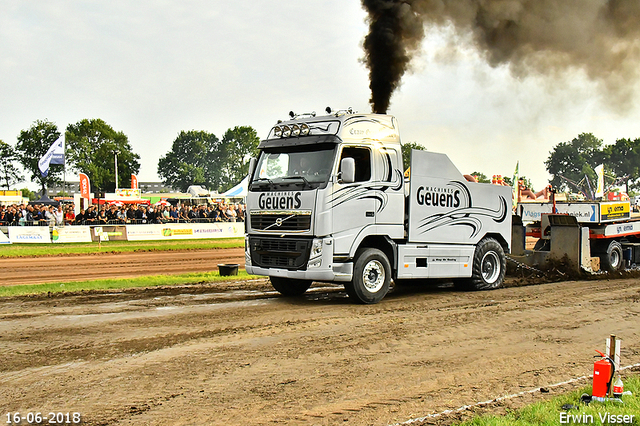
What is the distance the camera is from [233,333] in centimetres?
788

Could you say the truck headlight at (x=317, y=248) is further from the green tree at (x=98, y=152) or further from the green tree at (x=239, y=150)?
the green tree at (x=239, y=150)

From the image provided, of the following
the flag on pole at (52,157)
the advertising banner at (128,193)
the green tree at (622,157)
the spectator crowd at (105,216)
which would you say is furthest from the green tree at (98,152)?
the green tree at (622,157)

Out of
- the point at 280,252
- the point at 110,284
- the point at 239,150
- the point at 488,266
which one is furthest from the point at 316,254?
the point at 239,150

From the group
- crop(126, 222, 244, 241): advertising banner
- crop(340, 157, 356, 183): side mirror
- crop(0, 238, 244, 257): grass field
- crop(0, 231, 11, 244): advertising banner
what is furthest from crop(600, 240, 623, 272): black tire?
crop(0, 231, 11, 244): advertising banner

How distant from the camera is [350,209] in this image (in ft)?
32.6

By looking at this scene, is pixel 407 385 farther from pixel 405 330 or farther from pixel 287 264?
pixel 287 264

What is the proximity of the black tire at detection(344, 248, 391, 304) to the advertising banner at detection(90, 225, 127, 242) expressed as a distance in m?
22.0

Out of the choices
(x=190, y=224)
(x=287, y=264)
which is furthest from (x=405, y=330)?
(x=190, y=224)

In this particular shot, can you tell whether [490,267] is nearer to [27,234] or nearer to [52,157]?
[27,234]

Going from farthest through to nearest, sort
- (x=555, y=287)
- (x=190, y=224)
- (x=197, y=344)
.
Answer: (x=190, y=224), (x=555, y=287), (x=197, y=344)

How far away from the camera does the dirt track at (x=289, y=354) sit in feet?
16.7

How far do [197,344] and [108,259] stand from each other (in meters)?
15.9

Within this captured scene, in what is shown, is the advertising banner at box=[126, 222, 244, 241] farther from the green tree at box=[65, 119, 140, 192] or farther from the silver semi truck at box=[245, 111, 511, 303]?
the green tree at box=[65, 119, 140, 192]

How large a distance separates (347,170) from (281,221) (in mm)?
1579
